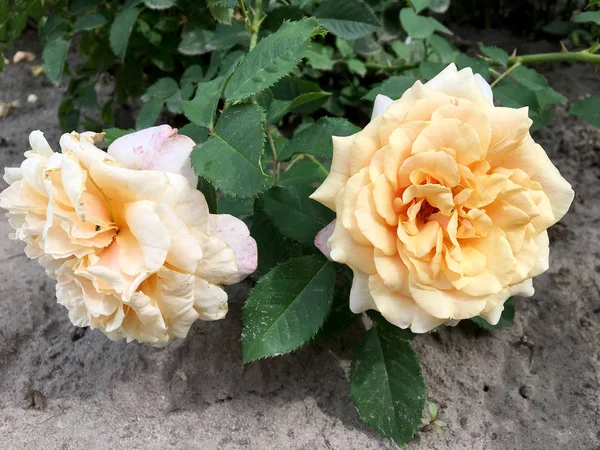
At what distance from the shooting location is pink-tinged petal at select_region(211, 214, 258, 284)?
0.82m

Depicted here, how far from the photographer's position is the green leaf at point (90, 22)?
136 cm

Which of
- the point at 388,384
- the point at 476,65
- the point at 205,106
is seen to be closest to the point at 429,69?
the point at 476,65

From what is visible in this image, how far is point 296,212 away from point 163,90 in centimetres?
66

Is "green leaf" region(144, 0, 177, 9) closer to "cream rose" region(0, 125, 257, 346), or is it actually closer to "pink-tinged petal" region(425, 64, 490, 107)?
"cream rose" region(0, 125, 257, 346)

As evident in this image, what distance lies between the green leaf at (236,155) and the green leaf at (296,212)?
16 centimetres

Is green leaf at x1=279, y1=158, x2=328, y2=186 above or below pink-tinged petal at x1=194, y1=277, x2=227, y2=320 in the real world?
below

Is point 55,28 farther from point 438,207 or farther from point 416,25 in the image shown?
point 438,207

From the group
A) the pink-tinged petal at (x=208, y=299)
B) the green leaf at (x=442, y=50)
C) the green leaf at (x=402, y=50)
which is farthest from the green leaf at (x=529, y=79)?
the pink-tinged petal at (x=208, y=299)

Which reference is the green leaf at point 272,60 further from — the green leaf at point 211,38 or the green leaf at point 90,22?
the green leaf at point 90,22

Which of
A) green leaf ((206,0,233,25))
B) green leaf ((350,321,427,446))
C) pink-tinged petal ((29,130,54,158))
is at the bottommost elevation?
green leaf ((350,321,427,446))

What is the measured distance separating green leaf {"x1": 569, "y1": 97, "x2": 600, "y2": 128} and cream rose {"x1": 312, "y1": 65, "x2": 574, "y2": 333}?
2.19 ft

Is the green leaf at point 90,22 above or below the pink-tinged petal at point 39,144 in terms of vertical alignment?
below

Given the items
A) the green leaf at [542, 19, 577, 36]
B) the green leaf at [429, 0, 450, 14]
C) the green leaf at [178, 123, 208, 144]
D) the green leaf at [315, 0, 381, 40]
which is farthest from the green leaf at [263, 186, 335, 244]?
the green leaf at [542, 19, 577, 36]

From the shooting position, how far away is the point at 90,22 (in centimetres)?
137
